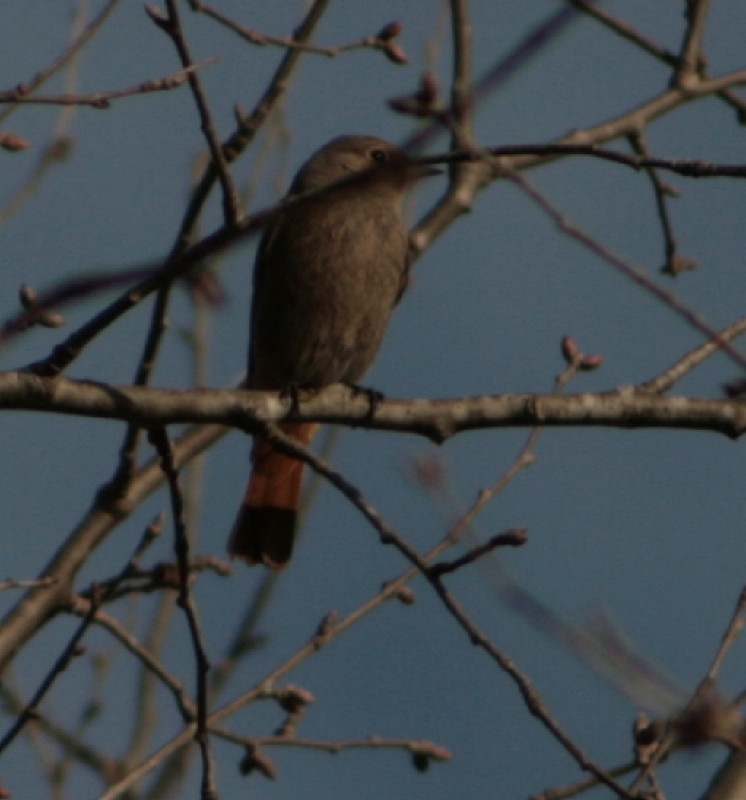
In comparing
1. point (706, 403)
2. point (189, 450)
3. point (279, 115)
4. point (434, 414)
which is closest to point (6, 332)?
point (434, 414)

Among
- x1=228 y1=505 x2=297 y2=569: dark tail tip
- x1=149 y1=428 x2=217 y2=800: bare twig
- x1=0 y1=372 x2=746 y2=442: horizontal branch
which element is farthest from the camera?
x1=228 y1=505 x2=297 y2=569: dark tail tip

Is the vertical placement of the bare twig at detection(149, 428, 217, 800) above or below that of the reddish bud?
below

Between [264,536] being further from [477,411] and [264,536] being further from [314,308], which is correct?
[477,411]

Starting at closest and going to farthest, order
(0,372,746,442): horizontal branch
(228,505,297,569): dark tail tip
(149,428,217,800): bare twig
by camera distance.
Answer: (149,428,217,800): bare twig, (0,372,746,442): horizontal branch, (228,505,297,569): dark tail tip

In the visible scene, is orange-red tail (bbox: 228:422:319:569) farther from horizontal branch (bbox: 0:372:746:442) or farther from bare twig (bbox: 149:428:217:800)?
bare twig (bbox: 149:428:217:800)

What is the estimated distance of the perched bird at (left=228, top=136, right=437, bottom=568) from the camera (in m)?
5.56

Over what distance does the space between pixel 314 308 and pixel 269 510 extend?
2.52 ft

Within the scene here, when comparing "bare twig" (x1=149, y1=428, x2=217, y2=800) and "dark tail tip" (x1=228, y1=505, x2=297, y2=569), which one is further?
"dark tail tip" (x1=228, y1=505, x2=297, y2=569)

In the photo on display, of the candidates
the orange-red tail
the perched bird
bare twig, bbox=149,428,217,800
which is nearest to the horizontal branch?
bare twig, bbox=149,428,217,800

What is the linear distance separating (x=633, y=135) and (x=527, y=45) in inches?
177

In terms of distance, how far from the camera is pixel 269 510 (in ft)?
18.6

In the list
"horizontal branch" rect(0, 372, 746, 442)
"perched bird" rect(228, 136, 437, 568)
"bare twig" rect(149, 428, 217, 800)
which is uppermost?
"perched bird" rect(228, 136, 437, 568)

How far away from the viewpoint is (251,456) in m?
5.98

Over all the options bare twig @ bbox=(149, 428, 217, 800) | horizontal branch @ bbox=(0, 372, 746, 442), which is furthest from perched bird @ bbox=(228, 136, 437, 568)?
bare twig @ bbox=(149, 428, 217, 800)
